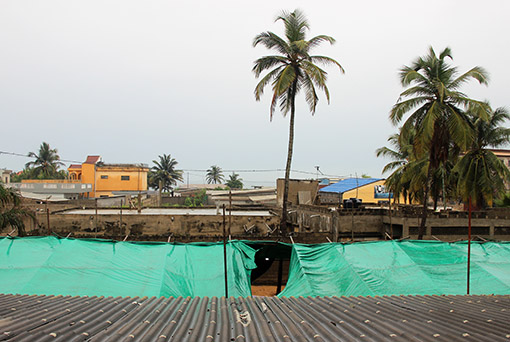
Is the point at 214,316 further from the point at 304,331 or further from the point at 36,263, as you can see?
the point at 36,263

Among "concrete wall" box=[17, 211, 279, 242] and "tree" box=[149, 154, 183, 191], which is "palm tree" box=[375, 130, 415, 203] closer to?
"concrete wall" box=[17, 211, 279, 242]

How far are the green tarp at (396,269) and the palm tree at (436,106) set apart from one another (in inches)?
176

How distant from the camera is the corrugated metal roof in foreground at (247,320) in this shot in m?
4.04

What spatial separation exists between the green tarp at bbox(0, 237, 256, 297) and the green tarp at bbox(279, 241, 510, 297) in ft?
6.38

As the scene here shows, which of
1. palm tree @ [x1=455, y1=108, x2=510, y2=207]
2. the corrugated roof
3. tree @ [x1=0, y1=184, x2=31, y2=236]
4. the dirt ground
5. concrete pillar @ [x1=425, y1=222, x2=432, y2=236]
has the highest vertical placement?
the corrugated roof

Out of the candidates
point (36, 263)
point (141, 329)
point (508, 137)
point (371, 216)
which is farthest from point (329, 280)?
point (508, 137)

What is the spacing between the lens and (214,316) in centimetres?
505

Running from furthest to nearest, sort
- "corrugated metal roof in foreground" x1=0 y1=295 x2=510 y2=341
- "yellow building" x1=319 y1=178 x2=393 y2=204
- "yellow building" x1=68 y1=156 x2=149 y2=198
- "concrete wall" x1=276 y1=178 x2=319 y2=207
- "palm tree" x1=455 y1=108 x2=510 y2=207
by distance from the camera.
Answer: "yellow building" x1=68 y1=156 x2=149 y2=198, "yellow building" x1=319 y1=178 x2=393 y2=204, "concrete wall" x1=276 y1=178 x2=319 y2=207, "palm tree" x1=455 y1=108 x2=510 y2=207, "corrugated metal roof in foreground" x1=0 y1=295 x2=510 y2=341

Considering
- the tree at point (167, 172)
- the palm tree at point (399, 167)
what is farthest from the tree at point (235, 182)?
the palm tree at point (399, 167)

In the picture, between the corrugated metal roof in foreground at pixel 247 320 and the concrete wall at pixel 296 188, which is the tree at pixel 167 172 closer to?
the concrete wall at pixel 296 188

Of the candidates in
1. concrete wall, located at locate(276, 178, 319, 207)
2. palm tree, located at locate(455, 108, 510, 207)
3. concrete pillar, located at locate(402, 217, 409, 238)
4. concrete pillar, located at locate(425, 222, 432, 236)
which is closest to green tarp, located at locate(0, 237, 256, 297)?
concrete pillar, located at locate(402, 217, 409, 238)

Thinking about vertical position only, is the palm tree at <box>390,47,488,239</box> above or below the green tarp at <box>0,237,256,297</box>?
above

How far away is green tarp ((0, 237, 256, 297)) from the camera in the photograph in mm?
9453

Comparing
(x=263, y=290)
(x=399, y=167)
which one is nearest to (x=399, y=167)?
(x=399, y=167)
